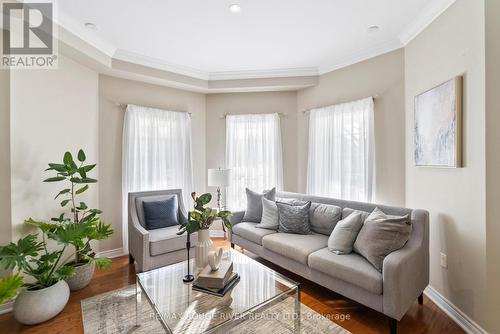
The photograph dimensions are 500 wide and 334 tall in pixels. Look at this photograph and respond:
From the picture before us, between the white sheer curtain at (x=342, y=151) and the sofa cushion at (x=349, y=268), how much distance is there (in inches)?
51.0

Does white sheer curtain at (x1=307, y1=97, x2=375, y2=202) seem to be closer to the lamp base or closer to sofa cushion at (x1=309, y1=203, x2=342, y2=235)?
sofa cushion at (x1=309, y1=203, x2=342, y2=235)

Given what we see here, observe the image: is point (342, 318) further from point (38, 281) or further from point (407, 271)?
point (38, 281)

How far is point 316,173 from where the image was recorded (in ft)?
12.4

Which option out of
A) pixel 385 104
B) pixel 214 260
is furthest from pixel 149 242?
pixel 385 104

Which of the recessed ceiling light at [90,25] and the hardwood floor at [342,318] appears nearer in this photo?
the hardwood floor at [342,318]

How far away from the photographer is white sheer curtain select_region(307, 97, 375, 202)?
3.18 meters

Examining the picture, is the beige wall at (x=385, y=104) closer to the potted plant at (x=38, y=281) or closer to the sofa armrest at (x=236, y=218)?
the sofa armrest at (x=236, y=218)

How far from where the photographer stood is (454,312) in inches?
79.4

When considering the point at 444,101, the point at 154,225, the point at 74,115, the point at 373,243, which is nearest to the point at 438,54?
the point at 444,101

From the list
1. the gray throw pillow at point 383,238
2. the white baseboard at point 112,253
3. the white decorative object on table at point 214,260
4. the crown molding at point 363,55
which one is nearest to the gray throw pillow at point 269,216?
the gray throw pillow at point 383,238

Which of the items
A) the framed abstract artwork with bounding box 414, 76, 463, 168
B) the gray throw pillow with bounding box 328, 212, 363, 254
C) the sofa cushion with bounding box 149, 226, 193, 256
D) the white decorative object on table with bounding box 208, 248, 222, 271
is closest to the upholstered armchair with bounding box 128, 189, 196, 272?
the sofa cushion with bounding box 149, 226, 193, 256

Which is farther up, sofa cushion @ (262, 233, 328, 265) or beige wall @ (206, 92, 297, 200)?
beige wall @ (206, 92, 297, 200)

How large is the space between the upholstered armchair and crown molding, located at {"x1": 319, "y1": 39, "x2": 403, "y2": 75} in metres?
3.18

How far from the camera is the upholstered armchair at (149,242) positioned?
269cm
